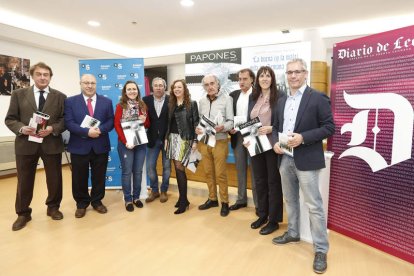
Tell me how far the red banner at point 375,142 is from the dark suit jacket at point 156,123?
2.03 metres

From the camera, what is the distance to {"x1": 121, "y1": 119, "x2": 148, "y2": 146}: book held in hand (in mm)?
3305

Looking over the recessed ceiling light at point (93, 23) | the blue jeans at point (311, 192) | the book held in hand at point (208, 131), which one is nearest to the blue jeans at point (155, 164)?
the book held in hand at point (208, 131)

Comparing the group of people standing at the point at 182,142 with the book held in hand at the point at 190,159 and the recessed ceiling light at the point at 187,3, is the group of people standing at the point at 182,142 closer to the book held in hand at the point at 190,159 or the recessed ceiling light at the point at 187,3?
the book held in hand at the point at 190,159

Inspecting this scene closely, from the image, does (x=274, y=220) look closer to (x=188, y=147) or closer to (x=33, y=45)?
(x=188, y=147)

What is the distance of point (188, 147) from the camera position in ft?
10.6

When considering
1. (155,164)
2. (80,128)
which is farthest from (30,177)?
(155,164)

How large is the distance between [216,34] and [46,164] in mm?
5034

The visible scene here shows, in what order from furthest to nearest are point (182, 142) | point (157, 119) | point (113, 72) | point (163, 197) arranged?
point (113, 72), point (163, 197), point (157, 119), point (182, 142)

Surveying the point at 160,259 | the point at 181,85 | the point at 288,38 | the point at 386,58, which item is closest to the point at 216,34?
the point at 288,38

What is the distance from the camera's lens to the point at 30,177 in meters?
3.04

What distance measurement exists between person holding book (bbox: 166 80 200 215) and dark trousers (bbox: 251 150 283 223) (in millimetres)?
828

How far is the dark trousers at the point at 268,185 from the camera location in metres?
2.67

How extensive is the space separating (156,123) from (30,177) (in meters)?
1.56

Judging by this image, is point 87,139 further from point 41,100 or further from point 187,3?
point 187,3
